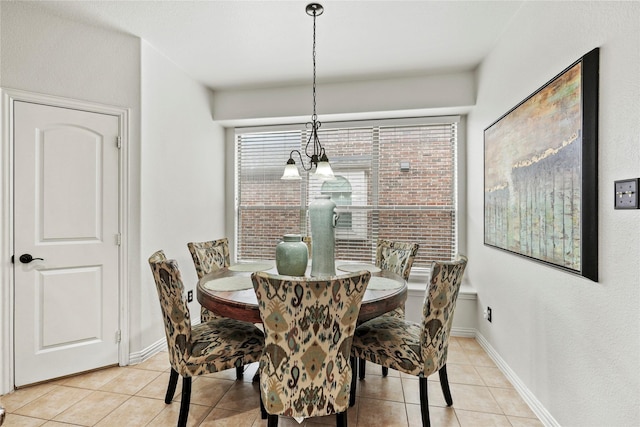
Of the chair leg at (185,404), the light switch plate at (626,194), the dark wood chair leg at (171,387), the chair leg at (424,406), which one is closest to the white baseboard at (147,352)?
the dark wood chair leg at (171,387)

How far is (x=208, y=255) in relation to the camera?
2754 mm

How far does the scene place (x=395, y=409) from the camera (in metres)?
2.03

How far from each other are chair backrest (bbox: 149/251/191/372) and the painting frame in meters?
2.02

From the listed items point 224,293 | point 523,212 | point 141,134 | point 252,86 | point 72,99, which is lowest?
point 224,293

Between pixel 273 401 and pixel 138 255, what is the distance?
184 centimetres

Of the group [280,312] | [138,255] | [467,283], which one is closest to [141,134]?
[138,255]

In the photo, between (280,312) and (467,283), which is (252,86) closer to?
(280,312)

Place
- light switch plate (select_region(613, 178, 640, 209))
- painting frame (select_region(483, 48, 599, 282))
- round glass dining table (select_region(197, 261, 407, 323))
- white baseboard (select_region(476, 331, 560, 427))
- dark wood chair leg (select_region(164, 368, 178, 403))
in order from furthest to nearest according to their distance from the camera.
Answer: dark wood chair leg (select_region(164, 368, 178, 403)) → white baseboard (select_region(476, 331, 560, 427)) → round glass dining table (select_region(197, 261, 407, 323)) → painting frame (select_region(483, 48, 599, 282)) → light switch plate (select_region(613, 178, 640, 209))

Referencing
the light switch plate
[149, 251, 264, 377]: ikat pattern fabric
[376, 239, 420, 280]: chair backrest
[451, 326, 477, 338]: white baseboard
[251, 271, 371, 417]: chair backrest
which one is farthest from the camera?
[451, 326, 477, 338]: white baseboard

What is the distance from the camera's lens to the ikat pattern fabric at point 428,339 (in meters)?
1.72

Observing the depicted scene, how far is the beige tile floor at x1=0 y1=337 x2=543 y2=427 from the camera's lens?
6.25 feet

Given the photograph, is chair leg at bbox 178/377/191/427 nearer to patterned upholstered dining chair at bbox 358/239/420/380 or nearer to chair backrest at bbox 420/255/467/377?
patterned upholstered dining chair at bbox 358/239/420/380

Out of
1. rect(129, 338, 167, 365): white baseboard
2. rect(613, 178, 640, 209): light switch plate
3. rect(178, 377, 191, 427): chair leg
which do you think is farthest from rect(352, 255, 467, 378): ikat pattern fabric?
rect(129, 338, 167, 365): white baseboard

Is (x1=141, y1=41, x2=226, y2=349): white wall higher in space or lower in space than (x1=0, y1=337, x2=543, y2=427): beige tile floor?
higher
